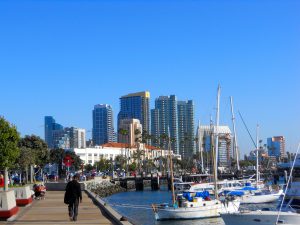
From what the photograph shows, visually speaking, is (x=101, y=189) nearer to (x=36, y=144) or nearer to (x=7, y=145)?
(x=36, y=144)

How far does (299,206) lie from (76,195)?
13660 mm

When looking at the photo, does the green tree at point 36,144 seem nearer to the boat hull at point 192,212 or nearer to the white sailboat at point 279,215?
the boat hull at point 192,212

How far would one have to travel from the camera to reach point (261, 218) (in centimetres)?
3103

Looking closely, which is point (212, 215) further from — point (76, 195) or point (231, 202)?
point (76, 195)

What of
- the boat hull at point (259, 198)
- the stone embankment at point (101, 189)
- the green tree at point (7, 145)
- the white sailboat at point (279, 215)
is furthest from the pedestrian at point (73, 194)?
the stone embankment at point (101, 189)

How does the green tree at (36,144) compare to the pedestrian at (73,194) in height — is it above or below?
above

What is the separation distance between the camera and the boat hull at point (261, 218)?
28.7m

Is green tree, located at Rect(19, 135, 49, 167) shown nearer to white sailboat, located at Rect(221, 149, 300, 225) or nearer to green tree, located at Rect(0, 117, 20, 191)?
green tree, located at Rect(0, 117, 20, 191)

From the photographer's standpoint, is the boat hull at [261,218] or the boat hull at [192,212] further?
the boat hull at [192,212]

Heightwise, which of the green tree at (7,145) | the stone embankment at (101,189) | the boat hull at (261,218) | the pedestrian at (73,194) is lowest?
the stone embankment at (101,189)

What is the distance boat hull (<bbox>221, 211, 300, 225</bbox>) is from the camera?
28.7 m

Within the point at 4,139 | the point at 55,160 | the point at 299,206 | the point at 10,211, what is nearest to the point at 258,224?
the point at 299,206

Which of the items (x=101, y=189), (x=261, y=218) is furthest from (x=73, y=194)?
(x=101, y=189)

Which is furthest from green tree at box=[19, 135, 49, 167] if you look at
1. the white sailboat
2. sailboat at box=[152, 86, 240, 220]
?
the white sailboat
